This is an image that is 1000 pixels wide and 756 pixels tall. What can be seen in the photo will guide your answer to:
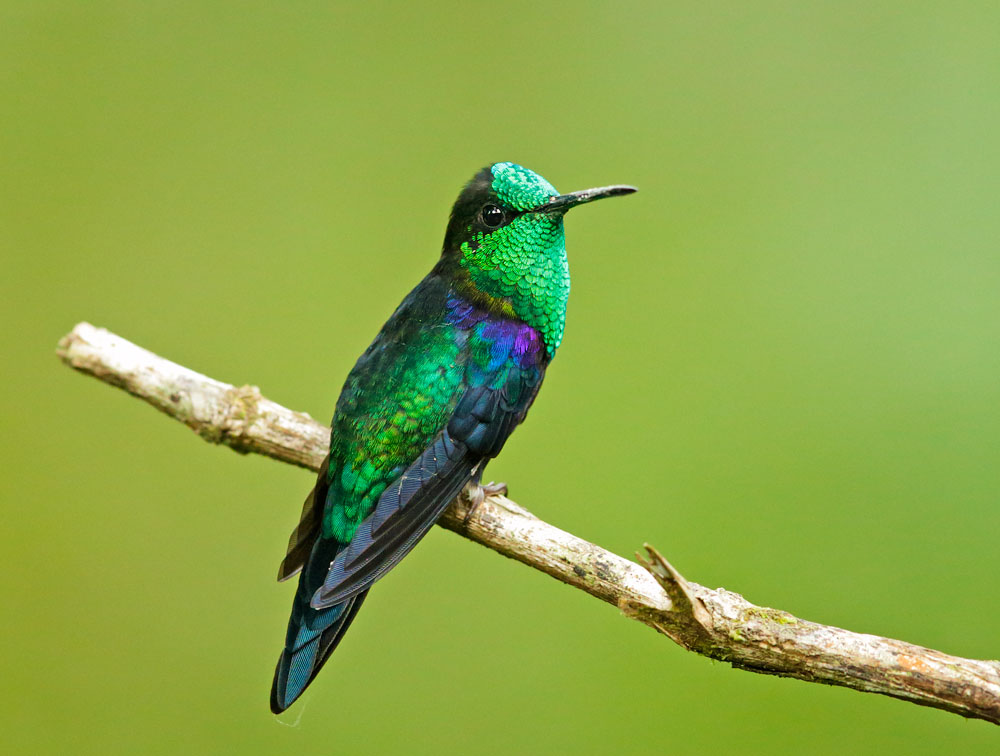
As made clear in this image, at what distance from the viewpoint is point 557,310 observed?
7.41 ft

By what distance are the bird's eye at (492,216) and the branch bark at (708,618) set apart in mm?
685

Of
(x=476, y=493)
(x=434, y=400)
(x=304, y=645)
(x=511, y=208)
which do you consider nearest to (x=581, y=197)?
(x=511, y=208)

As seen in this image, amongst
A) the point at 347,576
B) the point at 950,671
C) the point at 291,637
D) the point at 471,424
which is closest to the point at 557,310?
the point at 471,424

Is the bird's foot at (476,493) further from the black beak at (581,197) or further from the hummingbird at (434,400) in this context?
the black beak at (581,197)

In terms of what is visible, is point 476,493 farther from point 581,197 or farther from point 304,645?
point 581,197

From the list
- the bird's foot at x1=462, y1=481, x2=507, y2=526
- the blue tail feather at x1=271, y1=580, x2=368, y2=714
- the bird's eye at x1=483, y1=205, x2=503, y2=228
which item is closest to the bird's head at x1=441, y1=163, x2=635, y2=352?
the bird's eye at x1=483, y1=205, x2=503, y2=228

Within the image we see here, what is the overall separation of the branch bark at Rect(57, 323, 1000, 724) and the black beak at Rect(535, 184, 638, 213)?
73 cm

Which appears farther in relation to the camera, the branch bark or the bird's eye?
the bird's eye

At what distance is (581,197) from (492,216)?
245 mm

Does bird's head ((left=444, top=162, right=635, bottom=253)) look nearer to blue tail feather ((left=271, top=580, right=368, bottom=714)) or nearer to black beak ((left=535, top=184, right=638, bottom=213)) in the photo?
black beak ((left=535, top=184, right=638, bottom=213))

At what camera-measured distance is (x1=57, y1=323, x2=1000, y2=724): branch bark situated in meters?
1.54

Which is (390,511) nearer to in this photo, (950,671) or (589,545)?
(589,545)

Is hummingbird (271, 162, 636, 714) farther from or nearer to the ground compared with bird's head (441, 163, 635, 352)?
nearer to the ground

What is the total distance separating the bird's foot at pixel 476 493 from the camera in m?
2.11
